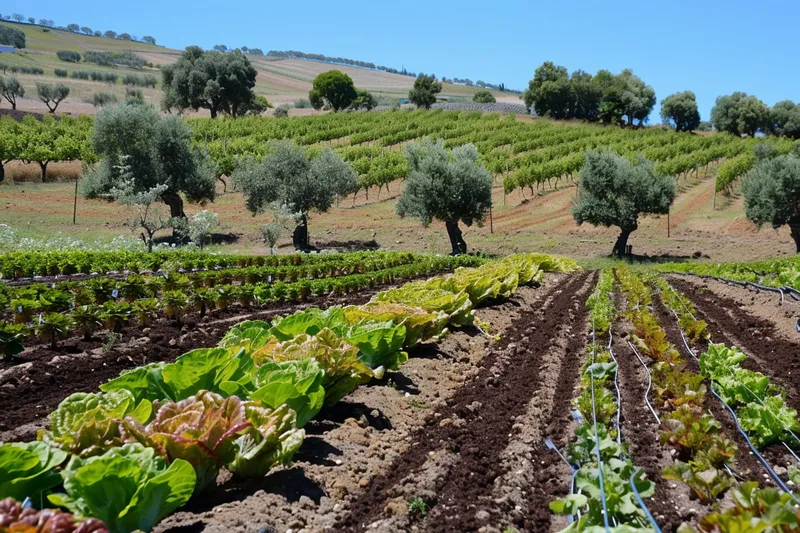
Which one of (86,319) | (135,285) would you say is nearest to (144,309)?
(86,319)

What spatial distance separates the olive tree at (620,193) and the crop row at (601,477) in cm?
2619

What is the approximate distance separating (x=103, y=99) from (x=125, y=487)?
9122cm

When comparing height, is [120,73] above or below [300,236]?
above

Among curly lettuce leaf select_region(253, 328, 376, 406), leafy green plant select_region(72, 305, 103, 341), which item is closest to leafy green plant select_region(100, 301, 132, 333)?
leafy green plant select_region(72, 305, 103, 341)

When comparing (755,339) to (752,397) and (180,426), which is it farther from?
(180,426)

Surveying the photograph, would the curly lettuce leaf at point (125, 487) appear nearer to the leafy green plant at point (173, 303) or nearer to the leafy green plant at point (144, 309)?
the leafy green plant at point (144, 309)

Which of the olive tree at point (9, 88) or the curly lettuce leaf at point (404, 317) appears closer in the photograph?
the curly lettuce leaf at point (404, 317)

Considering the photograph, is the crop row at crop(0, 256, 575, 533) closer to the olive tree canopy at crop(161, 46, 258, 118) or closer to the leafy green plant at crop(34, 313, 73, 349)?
the leafy green plant at crop(34, 313, 73, 349)

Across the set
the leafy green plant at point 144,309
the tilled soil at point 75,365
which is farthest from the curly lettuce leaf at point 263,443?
the leafy green plant at point 144,309

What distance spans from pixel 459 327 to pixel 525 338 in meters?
1.11

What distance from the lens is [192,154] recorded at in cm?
3506

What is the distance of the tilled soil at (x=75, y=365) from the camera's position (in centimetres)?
600

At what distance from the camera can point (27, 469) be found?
333 centimetres

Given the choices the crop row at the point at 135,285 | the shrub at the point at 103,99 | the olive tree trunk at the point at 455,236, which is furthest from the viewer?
the shrub at the point at 103,99
